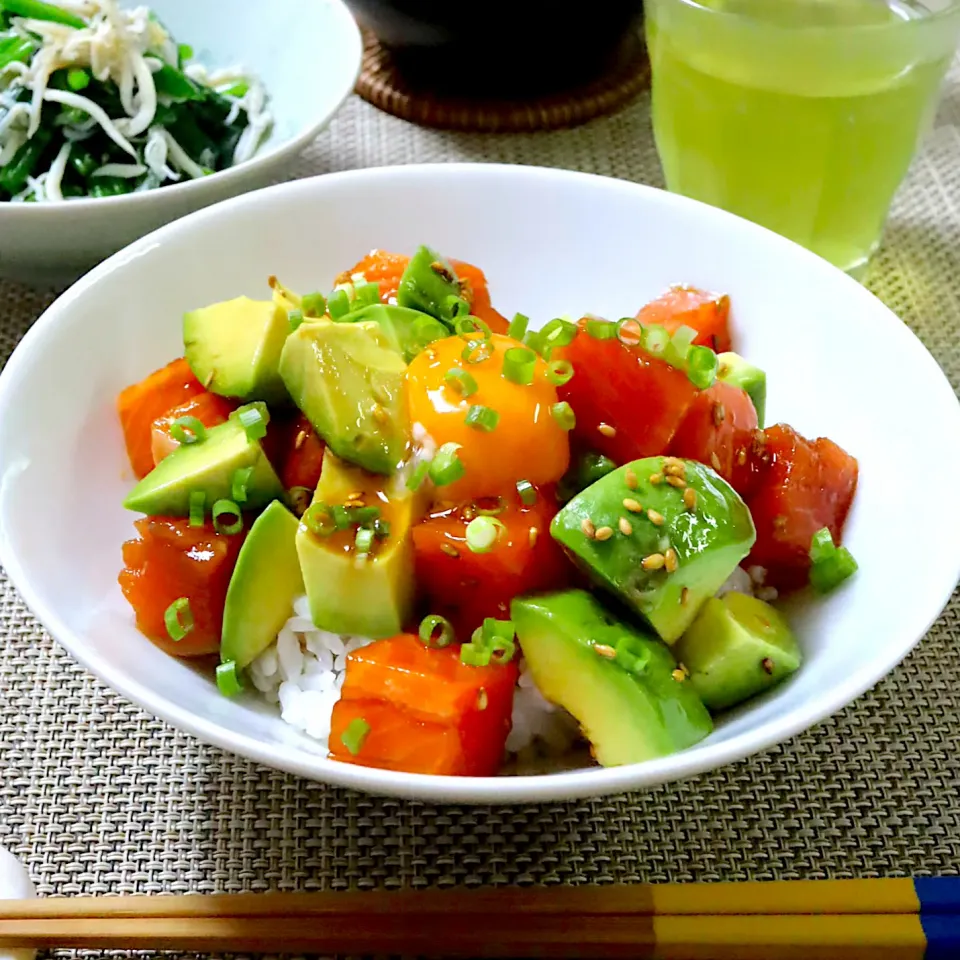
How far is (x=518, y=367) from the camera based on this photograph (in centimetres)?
119

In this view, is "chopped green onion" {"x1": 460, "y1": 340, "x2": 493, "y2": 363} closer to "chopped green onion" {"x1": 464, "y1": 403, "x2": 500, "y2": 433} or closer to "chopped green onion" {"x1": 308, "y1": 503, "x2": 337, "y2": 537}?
"chopped green onion" {"x1": 464, "y1": 403, "x2": 500, "y2": 433}

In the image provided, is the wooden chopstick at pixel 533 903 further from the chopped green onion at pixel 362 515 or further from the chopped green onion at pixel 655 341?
the chopped green onion at pixel 655 341

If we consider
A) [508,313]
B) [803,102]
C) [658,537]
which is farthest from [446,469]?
[803,102]

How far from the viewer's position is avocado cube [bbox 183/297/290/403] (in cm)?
130

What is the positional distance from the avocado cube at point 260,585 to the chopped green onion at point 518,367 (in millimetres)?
321

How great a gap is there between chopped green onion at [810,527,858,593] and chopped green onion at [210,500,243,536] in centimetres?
73

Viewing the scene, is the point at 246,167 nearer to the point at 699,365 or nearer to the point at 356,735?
the point at 699,365

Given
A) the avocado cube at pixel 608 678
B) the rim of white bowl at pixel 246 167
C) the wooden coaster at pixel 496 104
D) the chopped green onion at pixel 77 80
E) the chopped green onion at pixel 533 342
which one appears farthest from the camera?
the wooden coaster at pixel 496 104

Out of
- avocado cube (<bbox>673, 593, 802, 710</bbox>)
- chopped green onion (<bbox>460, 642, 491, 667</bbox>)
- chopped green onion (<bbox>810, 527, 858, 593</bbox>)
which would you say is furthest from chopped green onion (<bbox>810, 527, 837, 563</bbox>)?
chopped green onion (<bbox>460, 642, 491, 667</bbox>)

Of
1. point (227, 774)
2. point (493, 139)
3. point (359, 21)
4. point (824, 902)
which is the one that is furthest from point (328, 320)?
point (359, 21)

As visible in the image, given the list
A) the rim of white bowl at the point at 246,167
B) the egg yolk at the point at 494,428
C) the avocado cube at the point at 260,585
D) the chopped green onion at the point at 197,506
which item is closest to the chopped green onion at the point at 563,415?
the egg yolk at the point at 494,428

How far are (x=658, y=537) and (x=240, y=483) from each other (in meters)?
0.51

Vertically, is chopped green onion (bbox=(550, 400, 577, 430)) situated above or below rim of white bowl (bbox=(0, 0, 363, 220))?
above

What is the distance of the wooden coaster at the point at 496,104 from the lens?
253 cm
